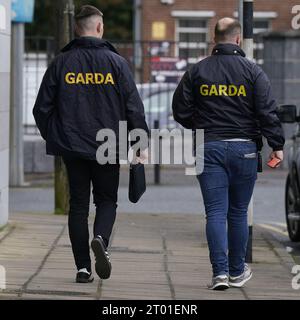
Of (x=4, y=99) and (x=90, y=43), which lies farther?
(x=4, y=99)

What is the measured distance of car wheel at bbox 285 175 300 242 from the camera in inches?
472

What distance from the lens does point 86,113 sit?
27.0 ft

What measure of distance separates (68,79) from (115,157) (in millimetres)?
651

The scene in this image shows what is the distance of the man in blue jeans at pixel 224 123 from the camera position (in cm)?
827

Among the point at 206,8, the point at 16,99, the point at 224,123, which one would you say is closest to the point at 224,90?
the point at 224,123

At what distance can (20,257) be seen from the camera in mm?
9656

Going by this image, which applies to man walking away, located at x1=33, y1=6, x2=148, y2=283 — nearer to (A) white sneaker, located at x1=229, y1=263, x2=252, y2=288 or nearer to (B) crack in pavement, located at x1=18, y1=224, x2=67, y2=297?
(B) crack in pavement, located at x1=18, y1=224, x2=67, y2=297

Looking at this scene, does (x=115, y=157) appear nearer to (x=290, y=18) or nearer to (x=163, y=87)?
(x=163, y=87)

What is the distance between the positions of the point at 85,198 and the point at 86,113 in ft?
2.05

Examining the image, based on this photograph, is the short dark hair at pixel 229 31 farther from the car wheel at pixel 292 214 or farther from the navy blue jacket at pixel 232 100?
the car wheel at pixel 292 214

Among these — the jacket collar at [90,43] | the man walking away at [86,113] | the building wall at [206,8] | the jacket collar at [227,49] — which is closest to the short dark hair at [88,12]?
the man walking away at [86,113]

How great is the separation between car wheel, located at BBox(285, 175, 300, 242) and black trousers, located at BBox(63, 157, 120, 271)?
153 inches

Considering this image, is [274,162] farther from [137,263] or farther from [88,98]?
[137,263]

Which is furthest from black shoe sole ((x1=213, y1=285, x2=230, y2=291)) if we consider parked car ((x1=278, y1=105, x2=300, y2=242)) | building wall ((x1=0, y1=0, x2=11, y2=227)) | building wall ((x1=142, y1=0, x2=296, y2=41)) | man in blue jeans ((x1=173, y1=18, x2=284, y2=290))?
building wall ((x1=142, y1=0, x2=296, y2=41))
